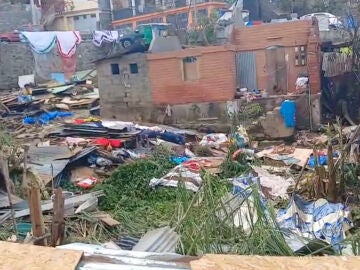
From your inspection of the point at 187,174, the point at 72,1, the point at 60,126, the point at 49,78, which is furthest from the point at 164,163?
the point at 72,1

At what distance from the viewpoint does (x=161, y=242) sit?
420 cm

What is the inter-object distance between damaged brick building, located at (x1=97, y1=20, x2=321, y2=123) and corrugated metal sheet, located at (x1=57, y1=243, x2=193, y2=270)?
13.2m

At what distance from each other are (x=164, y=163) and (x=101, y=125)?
13.3ft

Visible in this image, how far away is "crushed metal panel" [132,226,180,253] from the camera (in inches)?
161

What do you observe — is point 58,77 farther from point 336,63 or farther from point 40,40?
point 336,63

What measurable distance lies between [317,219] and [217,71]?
9.93 m

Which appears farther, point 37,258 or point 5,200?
point 5,200

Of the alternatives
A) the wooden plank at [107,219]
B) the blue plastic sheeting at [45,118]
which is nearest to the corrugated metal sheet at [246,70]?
the blue plastic sheeting at [45,118]

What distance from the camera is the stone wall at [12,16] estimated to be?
92.5ft

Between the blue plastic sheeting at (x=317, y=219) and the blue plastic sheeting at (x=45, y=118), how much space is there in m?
11.7

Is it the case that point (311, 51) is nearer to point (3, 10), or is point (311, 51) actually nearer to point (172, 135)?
point (172, 135)

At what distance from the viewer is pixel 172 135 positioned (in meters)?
14.1

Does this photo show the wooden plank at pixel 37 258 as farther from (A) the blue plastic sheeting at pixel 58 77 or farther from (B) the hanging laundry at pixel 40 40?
(A) the blue plastic sheeting at pixel 58 77

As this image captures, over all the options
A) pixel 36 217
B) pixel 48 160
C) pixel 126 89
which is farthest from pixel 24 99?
pixel 36 217
